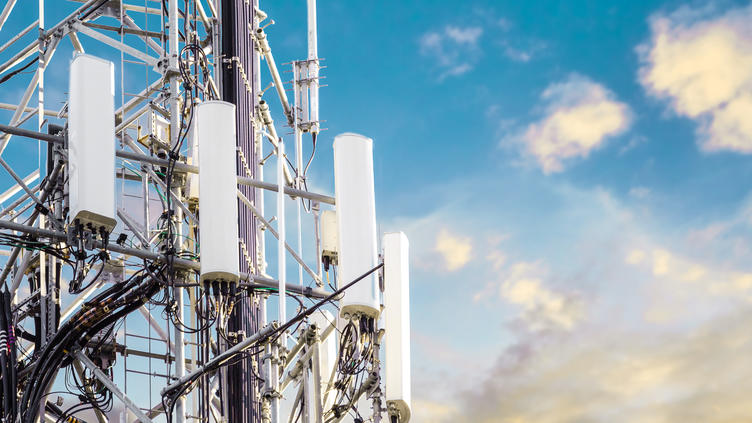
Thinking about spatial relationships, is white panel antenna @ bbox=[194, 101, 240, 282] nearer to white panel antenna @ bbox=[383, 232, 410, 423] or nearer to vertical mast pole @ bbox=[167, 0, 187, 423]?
vertical mast pole @ bbox=[167, 0, 187, 423]

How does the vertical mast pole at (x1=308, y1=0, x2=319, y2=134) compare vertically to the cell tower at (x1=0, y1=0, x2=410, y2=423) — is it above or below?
above

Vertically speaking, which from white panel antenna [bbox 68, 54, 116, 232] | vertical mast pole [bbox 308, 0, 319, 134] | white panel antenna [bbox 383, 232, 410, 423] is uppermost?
vertical mast pole [bbox 308, 0, 319, 134]

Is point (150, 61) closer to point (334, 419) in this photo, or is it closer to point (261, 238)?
point (261, 238)

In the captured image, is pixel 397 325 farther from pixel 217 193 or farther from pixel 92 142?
pixel 92 142

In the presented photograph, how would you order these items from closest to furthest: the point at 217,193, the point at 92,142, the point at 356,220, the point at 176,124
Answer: the point at 92,142
the point at 217,193
the point at 356,220
the point at 176,124

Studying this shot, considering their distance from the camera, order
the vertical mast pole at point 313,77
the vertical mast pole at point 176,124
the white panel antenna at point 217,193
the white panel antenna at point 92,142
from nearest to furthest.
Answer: the white panel antenna at point 92,142 → the white panel antenna at point 217,193 → the vertical mast pole at point 176,124 → the vertical mast pole at point 313,77

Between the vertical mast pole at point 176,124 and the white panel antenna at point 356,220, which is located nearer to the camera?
the vertical mast pole at point 176,124

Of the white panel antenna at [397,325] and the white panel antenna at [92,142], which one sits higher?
the white panel antenna at [92,142]

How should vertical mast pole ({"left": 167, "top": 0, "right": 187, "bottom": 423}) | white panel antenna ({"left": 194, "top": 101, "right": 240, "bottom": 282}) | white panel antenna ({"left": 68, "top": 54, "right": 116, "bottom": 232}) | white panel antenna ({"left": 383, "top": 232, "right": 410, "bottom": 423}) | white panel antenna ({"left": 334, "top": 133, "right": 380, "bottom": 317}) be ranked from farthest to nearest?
1. white panel antenna ({"left": 383, "top": 232, "right": 410, "bottom": 423})
2. white panel antenna ({"left": 334, "top": 133, "right": 380, "bottom": 317})
3. vertical mast pole ({"left": 167, "top": 0, "right": 187, "bottom": 423})
4. white panel antenna ({"left": 194, "top": 101, "right": 240, "bottom": 282})
5. white panel antenna ({"left": 68, "top": 54, "right": 116, "bottom": 232})

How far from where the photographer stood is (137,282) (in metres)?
19.1

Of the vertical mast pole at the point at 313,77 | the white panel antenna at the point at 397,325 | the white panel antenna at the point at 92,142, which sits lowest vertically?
the white panel antenna at the point at 397,325

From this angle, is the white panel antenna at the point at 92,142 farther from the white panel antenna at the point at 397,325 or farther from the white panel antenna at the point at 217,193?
the white panel antenna at the point at 397,325

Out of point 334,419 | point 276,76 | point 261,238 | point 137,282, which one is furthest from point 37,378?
point 276,76

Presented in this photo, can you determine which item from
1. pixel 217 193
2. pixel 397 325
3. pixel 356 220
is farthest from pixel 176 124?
pixel 397 325
